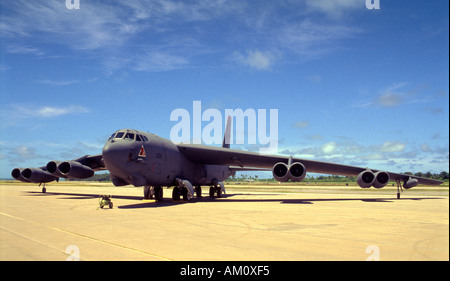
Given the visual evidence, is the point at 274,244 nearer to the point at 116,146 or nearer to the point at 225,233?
the point at 225,233

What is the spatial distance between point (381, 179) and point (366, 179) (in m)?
0.98

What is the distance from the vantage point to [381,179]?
24.5m

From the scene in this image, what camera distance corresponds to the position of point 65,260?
20.4ft

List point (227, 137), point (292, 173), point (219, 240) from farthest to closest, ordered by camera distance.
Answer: point (227, 137) < point (292, 173) < point (219, 240)

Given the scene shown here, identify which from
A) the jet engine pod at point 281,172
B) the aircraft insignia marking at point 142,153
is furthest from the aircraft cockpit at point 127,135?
the jet engine pod at point 281,172

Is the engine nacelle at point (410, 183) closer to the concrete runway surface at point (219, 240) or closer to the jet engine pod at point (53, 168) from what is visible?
the concrete runway surface at point (219, 240)

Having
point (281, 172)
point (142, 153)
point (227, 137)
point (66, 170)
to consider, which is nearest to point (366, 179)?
point (281, 172)

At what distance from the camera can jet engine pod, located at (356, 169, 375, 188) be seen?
80.3ft

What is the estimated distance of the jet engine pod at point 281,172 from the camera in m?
22.6

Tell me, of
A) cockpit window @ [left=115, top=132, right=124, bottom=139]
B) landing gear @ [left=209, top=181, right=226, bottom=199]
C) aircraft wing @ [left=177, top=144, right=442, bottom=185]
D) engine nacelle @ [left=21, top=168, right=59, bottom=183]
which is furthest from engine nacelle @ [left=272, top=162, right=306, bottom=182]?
engine nacelle @ [left=21, top=168, right=59, bottom=183]

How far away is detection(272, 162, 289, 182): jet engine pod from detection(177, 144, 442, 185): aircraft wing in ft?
4.27

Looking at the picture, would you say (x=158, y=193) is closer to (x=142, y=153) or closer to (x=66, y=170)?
(x=142, y=153)
